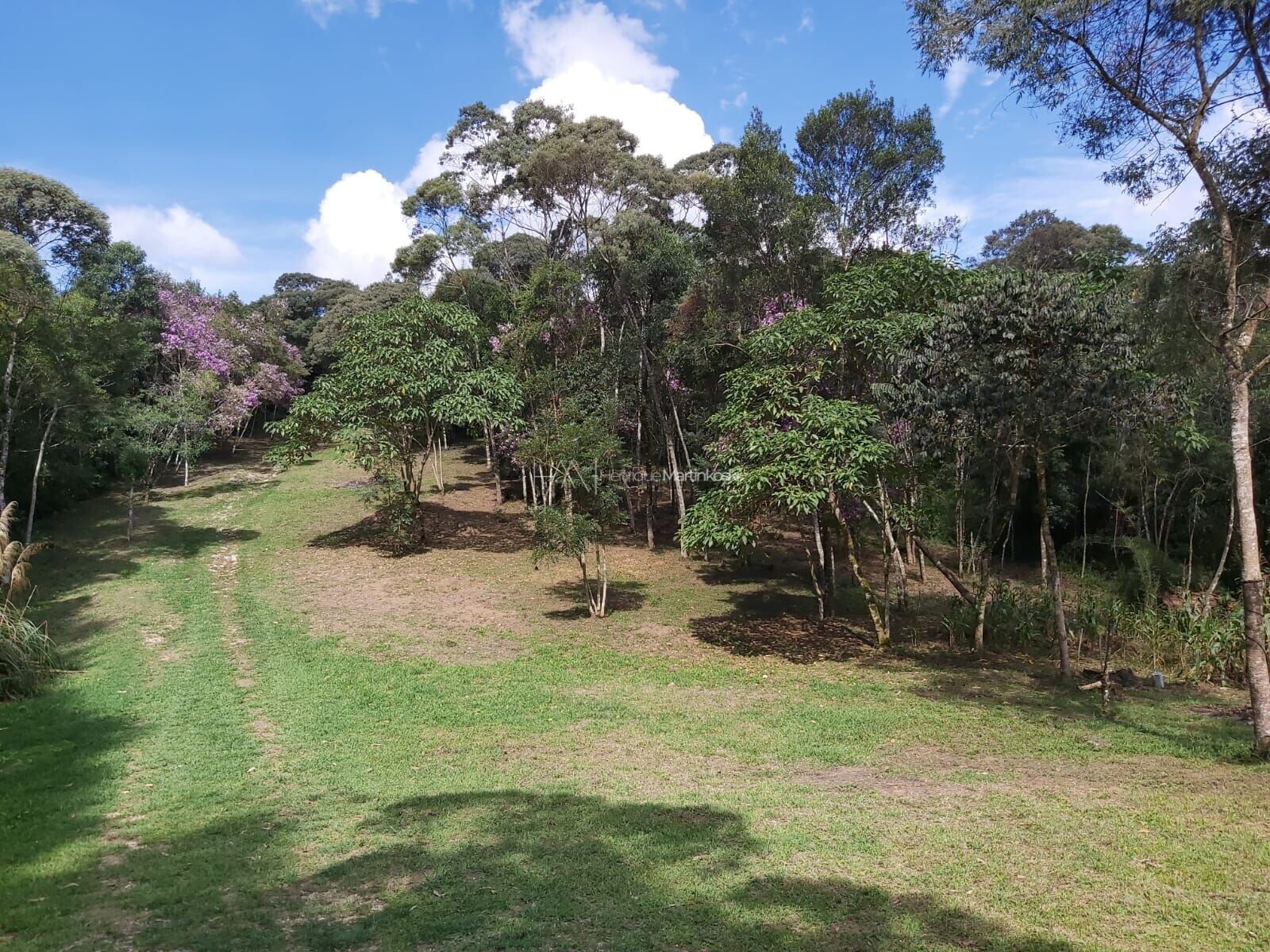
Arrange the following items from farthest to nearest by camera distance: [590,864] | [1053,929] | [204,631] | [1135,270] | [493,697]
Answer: [204,631] < [1135,270] < [493,697] < [590,864] < [1053,929]

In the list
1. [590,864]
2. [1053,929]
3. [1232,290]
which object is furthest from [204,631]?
[1232,290]

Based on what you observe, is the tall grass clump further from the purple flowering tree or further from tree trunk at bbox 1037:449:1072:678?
the purple flowering tree

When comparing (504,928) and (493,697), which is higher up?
(504,928)

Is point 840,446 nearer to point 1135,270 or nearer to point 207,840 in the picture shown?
point 1135,270

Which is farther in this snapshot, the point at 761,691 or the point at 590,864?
the point at 761,691

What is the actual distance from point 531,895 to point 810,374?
27.3 feet

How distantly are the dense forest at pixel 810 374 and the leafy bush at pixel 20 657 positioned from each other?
0.11 meters

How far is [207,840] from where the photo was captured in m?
4.99

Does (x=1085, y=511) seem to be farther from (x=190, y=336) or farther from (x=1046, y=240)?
(x=190, y=336)

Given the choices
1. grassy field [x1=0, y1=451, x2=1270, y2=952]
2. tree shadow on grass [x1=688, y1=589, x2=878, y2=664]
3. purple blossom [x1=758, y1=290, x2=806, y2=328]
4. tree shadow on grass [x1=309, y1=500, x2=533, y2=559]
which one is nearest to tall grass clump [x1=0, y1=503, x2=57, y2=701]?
grassy field [x1=0, y1=451, x2=1270, y2=952]

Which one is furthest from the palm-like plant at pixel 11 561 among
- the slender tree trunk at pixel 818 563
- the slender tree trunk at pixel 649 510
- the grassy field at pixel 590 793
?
the slender tree trunk at pixel 649 510

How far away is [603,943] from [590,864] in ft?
3.03

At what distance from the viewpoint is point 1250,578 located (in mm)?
6188

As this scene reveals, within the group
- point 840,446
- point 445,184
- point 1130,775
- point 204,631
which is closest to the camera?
point 1130,775
